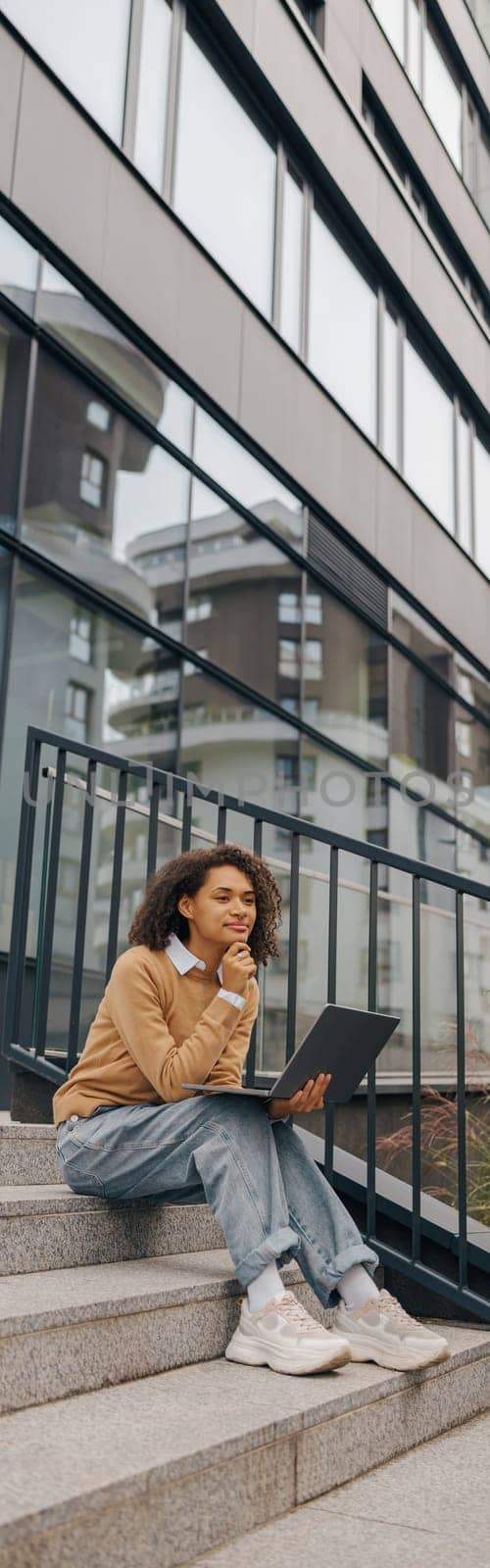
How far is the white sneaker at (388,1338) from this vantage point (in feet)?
9.49

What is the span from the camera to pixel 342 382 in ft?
36.2

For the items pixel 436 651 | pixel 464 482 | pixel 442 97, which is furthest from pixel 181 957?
pixel 442 97

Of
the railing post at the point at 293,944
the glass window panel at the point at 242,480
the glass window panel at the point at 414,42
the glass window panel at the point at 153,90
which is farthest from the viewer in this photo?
the glass window panel at the point at 414,42

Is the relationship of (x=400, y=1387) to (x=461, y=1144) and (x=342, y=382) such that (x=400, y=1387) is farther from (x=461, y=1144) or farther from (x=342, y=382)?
(x=342, y=382)

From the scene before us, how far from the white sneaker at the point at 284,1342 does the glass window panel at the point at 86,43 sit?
267 inches

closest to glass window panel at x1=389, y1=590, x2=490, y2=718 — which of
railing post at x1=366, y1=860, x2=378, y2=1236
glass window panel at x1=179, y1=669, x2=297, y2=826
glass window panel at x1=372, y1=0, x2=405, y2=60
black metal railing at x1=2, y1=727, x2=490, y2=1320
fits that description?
glass window panel at x1=179, y1=669, x2=297, y2=826

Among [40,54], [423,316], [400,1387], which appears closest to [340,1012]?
[400,1387]

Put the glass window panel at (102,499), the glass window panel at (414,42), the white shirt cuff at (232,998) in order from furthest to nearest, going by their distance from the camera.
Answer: the glass window panel at (414,42) < the glass window panel at (102,499) < the white shirt cuff at (232,998)

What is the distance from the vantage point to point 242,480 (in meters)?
→ 9.10

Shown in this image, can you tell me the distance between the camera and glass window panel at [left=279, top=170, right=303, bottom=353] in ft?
33.0

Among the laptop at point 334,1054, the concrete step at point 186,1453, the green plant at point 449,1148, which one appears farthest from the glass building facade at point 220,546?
the concrete step at point 186,1453

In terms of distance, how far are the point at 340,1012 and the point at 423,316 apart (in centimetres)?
1147

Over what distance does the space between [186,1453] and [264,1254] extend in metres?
0.73

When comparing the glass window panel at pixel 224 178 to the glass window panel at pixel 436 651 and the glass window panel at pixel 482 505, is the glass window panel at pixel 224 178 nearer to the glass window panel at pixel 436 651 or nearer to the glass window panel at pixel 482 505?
the glass window panel at pixel 436 651
